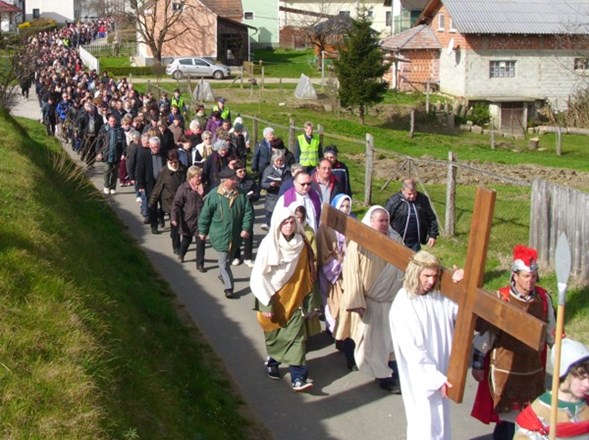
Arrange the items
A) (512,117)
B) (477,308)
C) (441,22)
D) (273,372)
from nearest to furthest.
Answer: (477,308) < (273,372) < (512,117) < (441,22)

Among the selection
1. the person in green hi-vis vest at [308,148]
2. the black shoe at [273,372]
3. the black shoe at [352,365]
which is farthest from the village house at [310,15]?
the black shoe at [273,372]

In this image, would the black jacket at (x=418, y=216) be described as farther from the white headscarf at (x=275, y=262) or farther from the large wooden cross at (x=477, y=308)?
the large wooden cross at (x=477, y=308)

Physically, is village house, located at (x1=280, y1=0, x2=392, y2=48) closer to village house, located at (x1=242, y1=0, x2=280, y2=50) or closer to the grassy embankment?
village house, located at (x1=242, y1=0, x2=280, y2=50)

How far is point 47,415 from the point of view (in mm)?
5613

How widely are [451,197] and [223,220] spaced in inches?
152

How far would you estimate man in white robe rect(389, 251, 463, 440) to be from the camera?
6.53 meters

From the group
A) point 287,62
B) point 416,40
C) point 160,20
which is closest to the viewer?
point 416,40

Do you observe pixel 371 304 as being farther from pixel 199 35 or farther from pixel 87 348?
pixel 199 35

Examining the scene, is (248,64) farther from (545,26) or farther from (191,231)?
(191,231)

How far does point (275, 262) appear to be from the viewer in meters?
8.42

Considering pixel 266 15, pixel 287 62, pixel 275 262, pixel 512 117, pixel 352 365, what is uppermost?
pixel 266 15

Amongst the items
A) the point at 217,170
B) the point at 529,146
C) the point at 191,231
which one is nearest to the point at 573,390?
the point at 191,231

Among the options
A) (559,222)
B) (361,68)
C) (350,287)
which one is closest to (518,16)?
(361,68)

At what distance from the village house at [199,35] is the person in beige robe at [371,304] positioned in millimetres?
50675
